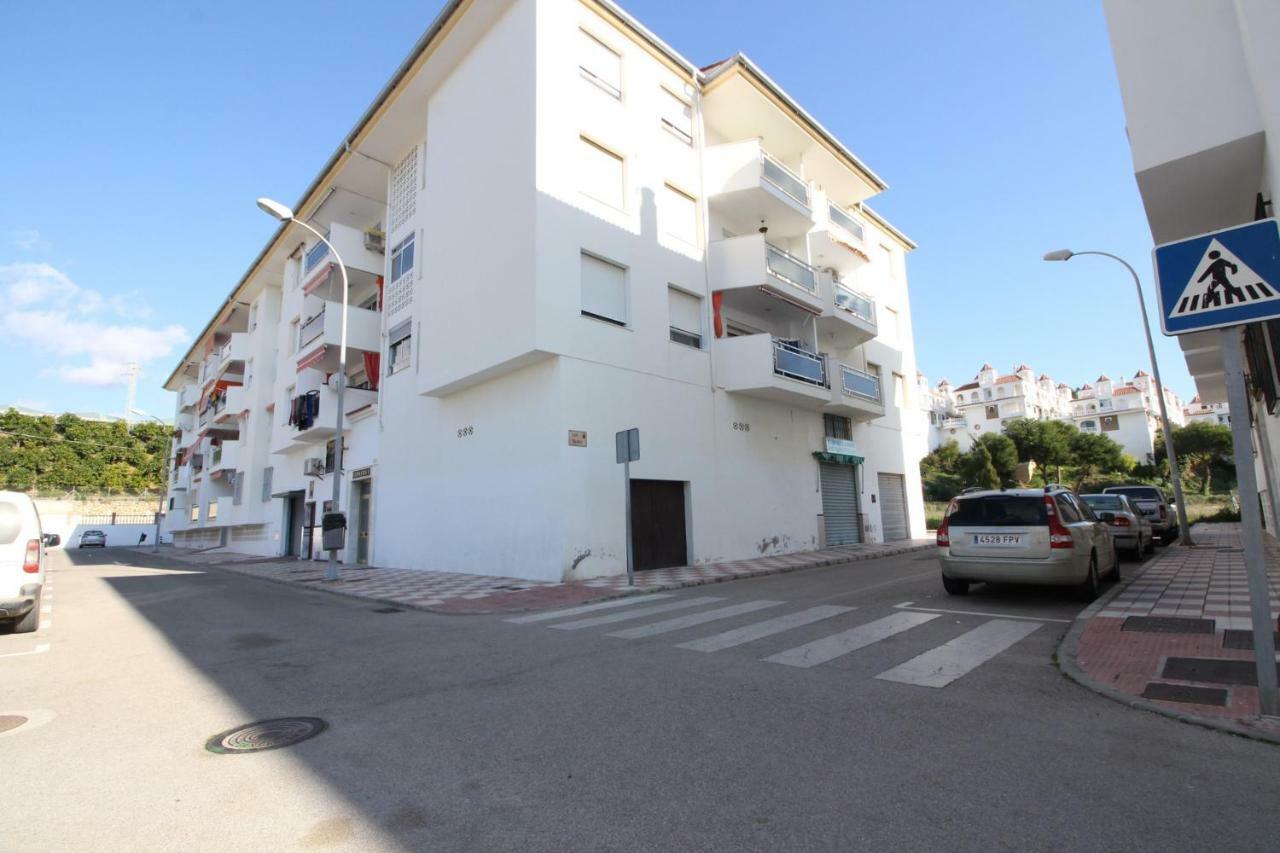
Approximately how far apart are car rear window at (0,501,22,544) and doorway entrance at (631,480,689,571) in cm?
1032

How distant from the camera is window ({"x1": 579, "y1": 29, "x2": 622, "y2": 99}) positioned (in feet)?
52.7

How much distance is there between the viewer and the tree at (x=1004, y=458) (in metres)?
54.8

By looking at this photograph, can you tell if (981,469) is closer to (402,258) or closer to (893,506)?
(893,506)

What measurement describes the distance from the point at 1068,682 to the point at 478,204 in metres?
15.9

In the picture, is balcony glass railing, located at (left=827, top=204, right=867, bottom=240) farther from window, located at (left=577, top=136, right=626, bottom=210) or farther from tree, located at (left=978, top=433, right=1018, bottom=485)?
tree, located at (left=978, top=433, right=1018, bottom=485)

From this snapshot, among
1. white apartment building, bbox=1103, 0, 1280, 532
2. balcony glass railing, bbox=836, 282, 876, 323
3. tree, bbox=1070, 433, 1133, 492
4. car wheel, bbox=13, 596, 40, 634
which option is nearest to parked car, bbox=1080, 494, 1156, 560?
white apartment building, bbox=1103, 0, 1280, 532

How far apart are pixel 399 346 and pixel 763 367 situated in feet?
39.2

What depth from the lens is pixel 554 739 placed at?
3861 millimetres

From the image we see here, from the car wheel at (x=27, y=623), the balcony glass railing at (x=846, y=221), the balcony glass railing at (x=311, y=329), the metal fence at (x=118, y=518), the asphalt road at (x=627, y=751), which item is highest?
the balcony glass railing at (x=846, y=221)

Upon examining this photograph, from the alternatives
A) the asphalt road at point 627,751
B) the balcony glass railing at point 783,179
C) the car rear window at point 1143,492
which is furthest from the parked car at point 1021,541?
the balcony glass railing at point 783,179

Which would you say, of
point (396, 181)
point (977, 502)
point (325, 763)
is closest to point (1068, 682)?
point (977, 502)

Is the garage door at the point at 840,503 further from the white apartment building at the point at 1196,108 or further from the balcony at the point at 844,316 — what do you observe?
the white apartment building at the point at 1196,108

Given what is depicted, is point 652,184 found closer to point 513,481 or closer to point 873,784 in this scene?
point 513,481

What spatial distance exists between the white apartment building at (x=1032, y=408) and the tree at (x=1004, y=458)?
31.3 metres
